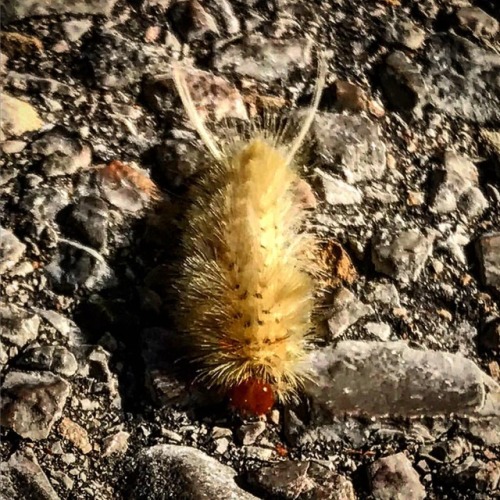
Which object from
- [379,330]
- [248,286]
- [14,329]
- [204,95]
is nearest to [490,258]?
[379,330]

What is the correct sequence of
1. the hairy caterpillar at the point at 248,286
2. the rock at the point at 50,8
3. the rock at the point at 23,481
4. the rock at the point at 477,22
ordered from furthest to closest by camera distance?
the rock at the point at 477,22 < the rock at the point at 50,8 < the hairy caterpillar at the point at 248,286 < the rock at the point at 23,481

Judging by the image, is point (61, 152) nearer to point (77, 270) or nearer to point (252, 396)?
point (77, 270)

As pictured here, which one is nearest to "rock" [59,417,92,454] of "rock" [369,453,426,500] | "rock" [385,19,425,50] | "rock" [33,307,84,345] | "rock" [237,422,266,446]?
"rock" [33,307,84,345]

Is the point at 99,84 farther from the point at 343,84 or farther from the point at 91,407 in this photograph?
the point at 91,407

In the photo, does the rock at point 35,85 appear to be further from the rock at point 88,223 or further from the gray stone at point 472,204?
the gray stone at point 472,204

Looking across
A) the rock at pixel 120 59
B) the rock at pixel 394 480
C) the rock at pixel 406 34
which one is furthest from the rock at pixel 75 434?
the rock at pixel 406 34

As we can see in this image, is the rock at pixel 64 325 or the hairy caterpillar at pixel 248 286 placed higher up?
the hairy caterpillar at pixel 248 286
